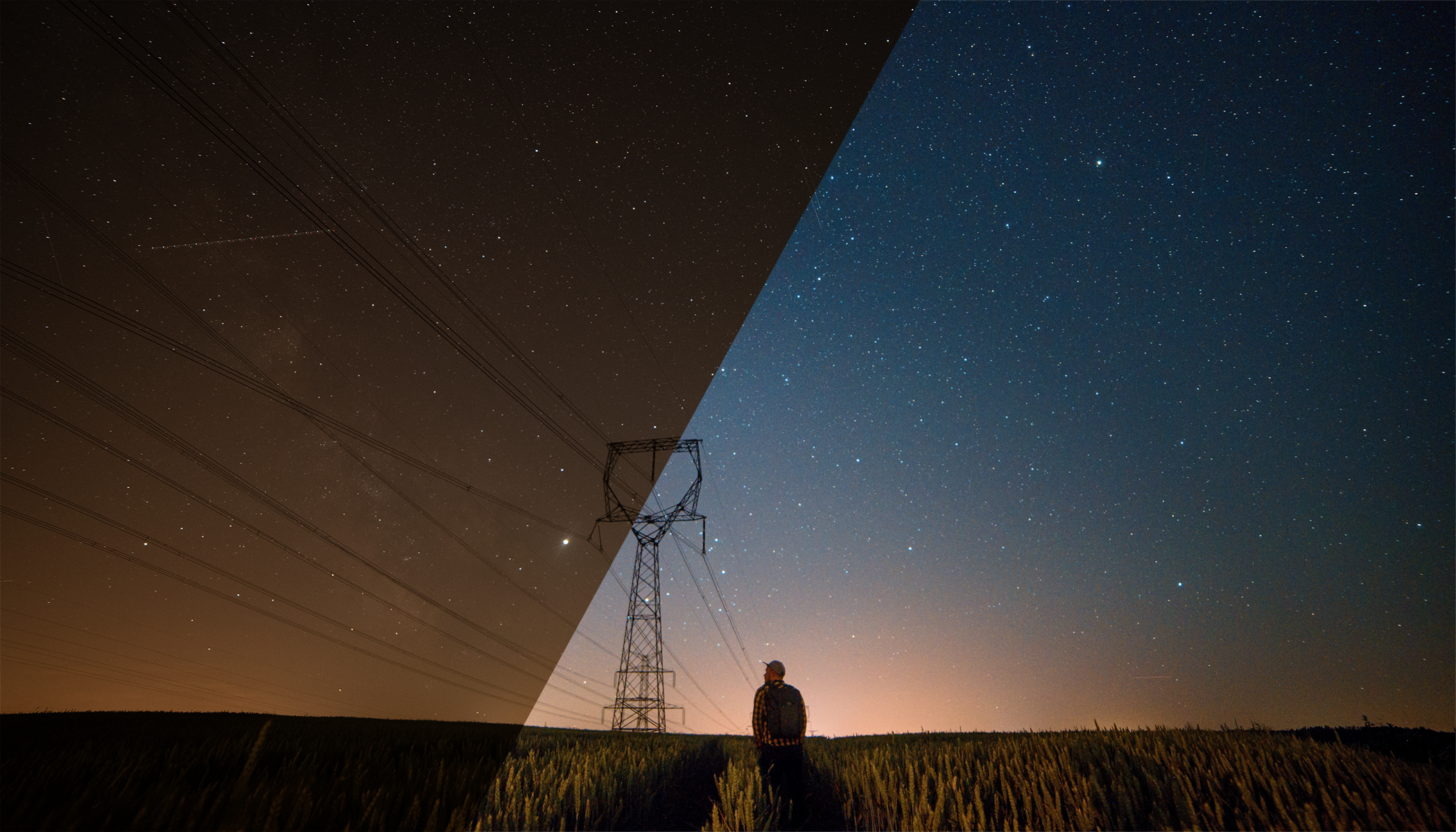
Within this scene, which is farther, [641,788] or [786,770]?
[786,770]

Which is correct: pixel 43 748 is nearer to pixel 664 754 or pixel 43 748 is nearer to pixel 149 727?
pixel 149 727

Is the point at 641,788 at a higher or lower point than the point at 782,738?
lower

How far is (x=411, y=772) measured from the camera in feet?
17.2

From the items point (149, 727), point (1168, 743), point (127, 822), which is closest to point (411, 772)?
point (127, 822)

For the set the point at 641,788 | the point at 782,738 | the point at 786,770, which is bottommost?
the point at 641,788

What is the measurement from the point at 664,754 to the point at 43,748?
7894 millimetres

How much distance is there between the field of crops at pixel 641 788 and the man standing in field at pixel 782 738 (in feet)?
1.28

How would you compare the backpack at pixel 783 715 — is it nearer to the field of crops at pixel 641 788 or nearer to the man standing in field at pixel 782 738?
the man standing in field at pixel 782 738

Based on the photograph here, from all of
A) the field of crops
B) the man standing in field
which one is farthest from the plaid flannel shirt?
the field of crops

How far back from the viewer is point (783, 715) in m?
6.54

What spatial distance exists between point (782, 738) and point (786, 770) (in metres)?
0.41

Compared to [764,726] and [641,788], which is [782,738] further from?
[641,788]

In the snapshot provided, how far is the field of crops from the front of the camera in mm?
3189

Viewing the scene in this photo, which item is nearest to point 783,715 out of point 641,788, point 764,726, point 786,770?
point 764,726
